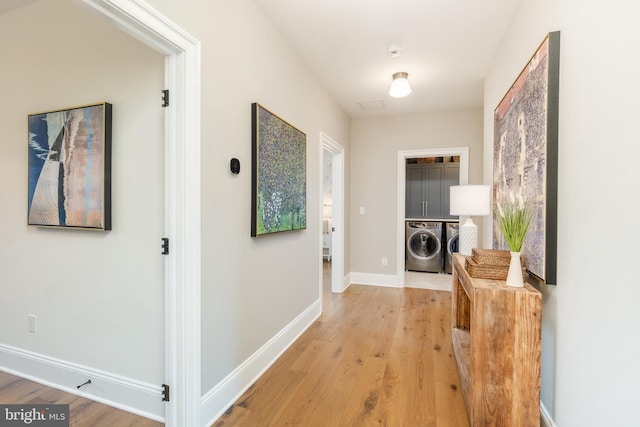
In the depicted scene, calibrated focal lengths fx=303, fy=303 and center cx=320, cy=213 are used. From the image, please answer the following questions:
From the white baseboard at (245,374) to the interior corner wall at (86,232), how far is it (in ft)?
1.04

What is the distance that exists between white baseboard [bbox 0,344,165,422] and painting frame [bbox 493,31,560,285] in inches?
84.4

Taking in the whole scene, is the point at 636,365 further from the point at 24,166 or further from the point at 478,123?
the point at 478,123

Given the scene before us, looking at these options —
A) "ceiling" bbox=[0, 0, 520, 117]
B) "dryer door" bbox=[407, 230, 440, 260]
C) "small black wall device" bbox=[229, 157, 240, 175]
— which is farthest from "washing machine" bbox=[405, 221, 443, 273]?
"small black wall device" bbox=[229, 157, 240, 175]

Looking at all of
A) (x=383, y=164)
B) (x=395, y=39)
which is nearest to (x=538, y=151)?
(x=395, y=39)

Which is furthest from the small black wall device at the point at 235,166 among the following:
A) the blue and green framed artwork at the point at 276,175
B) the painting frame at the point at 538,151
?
the painting frame at the point at 538,151

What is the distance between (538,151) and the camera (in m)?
1.54

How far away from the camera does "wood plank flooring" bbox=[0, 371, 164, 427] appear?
5.32 ft

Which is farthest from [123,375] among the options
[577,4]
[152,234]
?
[577,4]

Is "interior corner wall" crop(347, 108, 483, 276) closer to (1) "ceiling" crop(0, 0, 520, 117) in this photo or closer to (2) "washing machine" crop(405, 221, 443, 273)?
(1) "ceiling" crop(0, 0, 520, 117)

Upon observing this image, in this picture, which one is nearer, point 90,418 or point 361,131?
point 90,418

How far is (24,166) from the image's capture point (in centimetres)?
204

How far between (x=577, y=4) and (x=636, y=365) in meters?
1.38

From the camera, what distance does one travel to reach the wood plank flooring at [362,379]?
167cm

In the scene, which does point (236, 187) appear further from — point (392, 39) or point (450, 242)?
point (450, 242)
